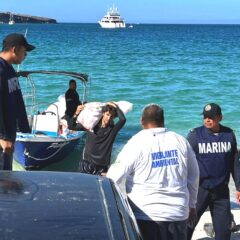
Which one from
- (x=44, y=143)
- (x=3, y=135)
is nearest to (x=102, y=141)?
(x=3, y=135)

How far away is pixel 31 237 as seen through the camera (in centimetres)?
222

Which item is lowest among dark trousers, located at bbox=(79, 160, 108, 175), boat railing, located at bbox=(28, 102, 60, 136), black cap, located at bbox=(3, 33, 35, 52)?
boat railing, located at bbox=(28, 102, 60, 136)

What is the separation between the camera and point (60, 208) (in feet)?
8.27

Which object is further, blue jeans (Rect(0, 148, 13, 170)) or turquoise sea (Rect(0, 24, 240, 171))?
turquoise sea (Rect(0, 24, 240, 171))

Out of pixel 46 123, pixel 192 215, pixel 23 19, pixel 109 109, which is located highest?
pixel 23 19

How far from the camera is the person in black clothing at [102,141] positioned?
21.2 feet

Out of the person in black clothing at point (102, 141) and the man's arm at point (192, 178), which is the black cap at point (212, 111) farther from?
the person in black clothing at point (102, 141)

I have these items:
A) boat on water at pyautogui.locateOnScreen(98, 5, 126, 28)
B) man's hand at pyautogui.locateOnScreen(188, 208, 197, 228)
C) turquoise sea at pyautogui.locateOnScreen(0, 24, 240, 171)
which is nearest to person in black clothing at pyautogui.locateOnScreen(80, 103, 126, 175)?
man's hand at pyautogui.locateOnScreen(188, 208, 197, 228)

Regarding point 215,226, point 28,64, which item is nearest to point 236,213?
point 215,226

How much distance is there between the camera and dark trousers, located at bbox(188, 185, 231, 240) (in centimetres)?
496

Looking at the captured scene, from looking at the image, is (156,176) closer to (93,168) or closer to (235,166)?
(235,166)

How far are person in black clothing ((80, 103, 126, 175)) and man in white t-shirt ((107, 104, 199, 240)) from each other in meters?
2.55

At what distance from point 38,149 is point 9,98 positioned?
5653 mm

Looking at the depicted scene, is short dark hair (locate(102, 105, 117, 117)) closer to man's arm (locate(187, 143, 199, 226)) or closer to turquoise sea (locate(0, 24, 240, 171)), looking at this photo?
man's arm (locate(187, 143, 199, 226))
